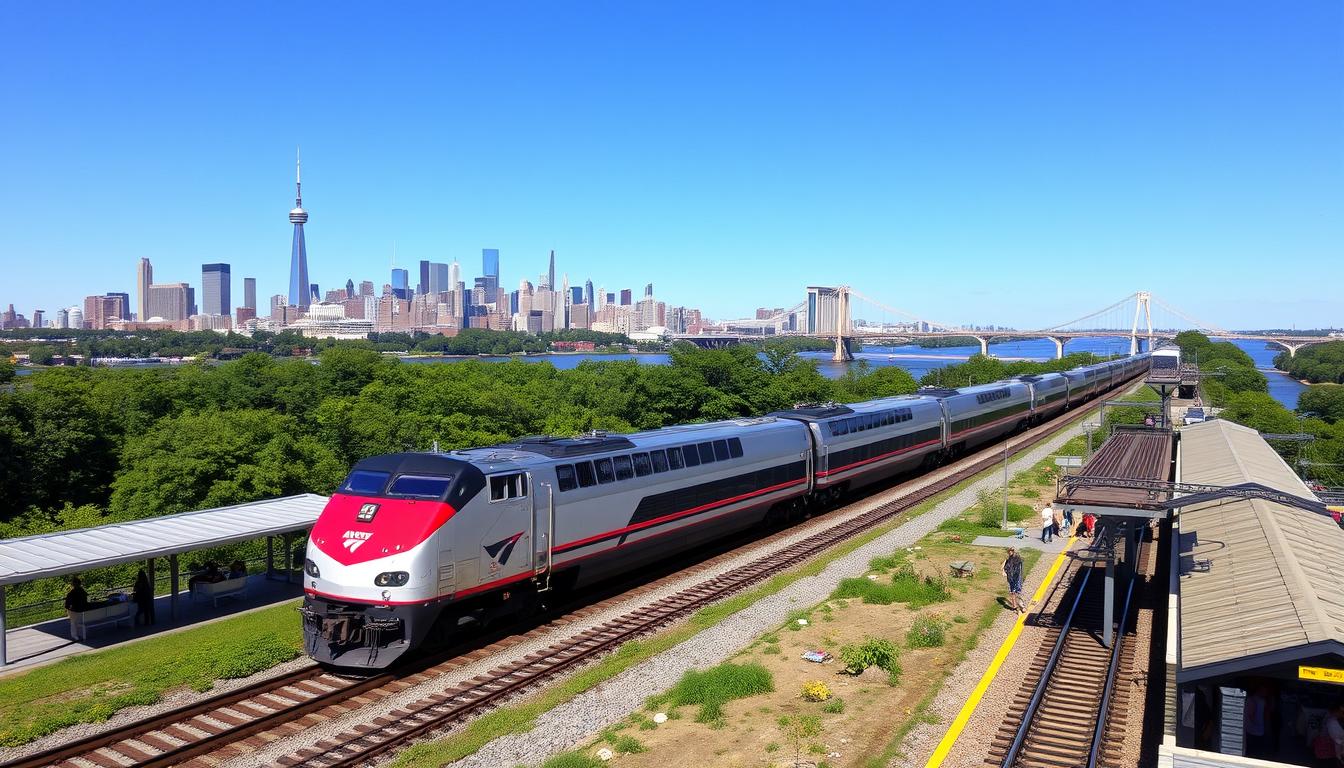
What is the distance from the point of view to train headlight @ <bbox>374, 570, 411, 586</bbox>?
1443 centimetres

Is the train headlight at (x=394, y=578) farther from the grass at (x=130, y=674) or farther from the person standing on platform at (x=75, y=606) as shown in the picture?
the person standing on platform at (x=75, y=606)

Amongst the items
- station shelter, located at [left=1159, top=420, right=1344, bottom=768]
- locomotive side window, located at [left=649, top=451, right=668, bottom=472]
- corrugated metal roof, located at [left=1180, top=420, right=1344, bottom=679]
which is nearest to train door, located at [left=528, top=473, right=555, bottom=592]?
locomotive side window, located at [left=649, top=451, right=668, bottom=472]

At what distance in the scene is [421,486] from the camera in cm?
1548

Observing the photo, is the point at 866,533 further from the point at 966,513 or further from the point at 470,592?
the point at 470,592

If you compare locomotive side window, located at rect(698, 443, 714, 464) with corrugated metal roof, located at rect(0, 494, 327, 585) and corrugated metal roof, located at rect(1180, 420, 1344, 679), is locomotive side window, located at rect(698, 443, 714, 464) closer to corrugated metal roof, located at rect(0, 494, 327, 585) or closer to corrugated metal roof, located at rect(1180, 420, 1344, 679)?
corrugated metal roof, located at rect(0, 494, 327, 585)

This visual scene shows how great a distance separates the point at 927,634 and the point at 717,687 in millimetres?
5055

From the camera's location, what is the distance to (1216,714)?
10.6 metres

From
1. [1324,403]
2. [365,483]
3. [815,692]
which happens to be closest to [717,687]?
[815,692]

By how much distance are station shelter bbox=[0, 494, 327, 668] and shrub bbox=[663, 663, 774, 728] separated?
10416mm

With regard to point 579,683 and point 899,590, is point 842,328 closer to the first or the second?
point 899,590

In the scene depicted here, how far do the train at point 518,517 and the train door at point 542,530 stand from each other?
1.2 inches

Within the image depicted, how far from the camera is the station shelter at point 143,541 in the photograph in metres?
15.8

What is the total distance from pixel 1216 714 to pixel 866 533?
1669 centimetres

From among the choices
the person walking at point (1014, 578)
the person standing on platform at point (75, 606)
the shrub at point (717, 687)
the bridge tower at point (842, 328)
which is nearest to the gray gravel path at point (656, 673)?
the shrub at point (717, 687)
